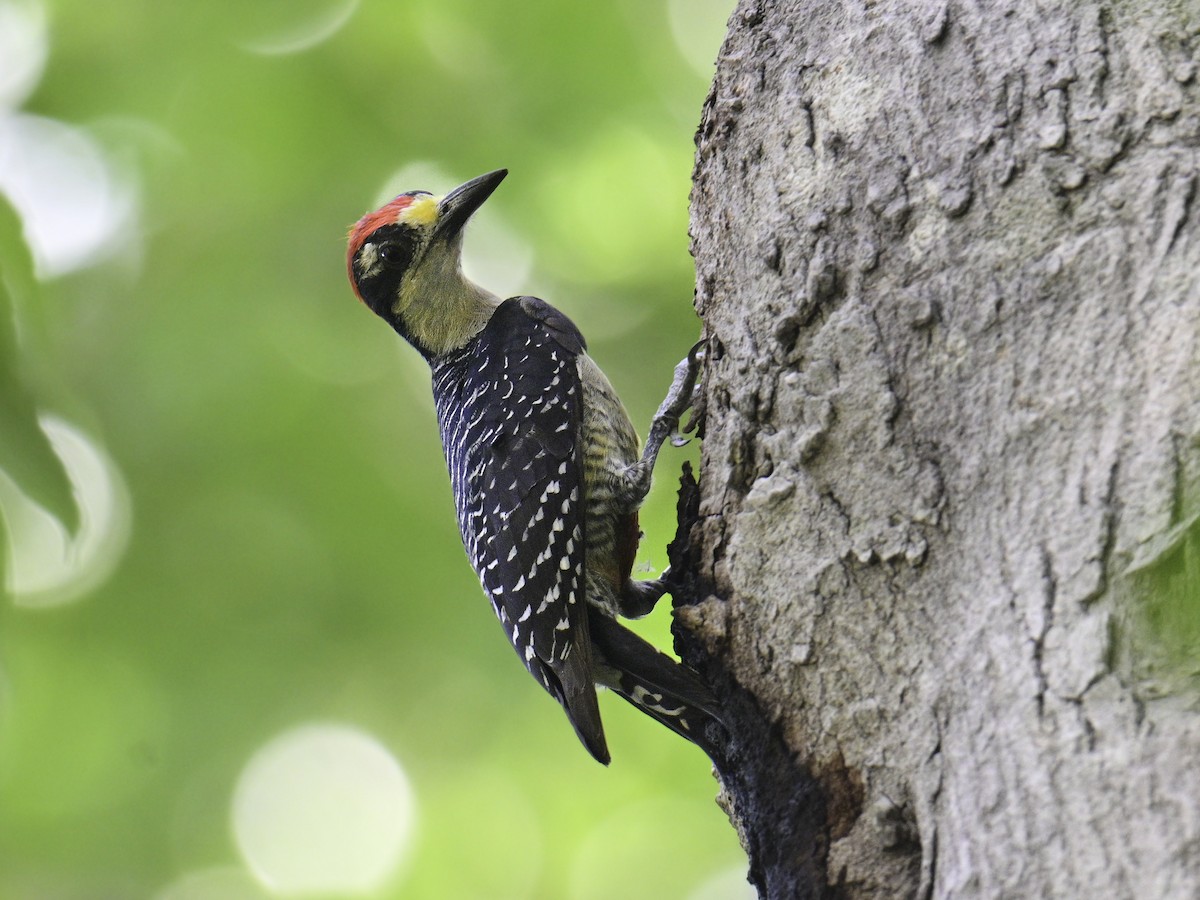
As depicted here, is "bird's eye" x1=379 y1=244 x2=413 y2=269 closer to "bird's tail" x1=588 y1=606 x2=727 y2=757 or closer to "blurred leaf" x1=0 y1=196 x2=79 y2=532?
"bird's tail" x1=588 y1=606 x2=727 y2=757

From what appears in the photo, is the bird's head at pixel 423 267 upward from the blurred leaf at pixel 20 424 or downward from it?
upward

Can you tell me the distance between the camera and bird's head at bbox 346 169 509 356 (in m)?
4.91

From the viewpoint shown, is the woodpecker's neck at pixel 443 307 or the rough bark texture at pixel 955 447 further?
the woodpecker's neck at pixel 443 307

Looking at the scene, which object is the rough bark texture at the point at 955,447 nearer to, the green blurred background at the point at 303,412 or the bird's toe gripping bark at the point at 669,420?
the bird's toe gripping bark at the point at 669,420

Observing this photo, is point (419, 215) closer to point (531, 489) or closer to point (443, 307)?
point (443, 307)

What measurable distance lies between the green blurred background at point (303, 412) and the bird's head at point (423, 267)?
63 centimetres

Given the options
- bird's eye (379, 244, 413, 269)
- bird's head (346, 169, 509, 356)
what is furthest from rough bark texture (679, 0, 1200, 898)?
bird's eye (379, 244, 413, 269)

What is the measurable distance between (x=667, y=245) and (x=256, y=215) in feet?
6.89

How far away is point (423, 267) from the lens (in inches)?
196

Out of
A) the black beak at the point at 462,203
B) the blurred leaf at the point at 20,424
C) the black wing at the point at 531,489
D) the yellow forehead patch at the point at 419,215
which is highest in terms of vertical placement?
the yellow forehead patch at the point at 419,215

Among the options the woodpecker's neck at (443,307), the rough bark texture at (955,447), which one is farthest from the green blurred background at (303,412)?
the rough bark texture at (955,447)

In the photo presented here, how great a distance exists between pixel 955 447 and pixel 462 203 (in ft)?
9.46

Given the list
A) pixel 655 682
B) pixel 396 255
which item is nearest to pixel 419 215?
pixel 396 255

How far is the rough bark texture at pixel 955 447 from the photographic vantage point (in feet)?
6.78
